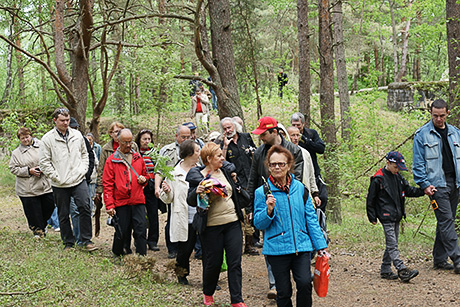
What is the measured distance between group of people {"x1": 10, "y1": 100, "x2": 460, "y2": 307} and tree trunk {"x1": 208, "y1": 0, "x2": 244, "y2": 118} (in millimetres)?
3033

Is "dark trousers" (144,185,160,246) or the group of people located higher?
the group of people

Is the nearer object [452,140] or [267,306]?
[267,306]

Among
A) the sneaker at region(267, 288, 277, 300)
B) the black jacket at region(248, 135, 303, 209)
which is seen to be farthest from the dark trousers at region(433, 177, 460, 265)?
the sneaker at region(267, 288, 277, 300)

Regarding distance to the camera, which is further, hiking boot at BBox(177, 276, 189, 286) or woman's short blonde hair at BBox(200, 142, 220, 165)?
hiking boot at BBox(177, 276, 189, 286)

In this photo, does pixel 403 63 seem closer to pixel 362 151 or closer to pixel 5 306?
pixel 362 151

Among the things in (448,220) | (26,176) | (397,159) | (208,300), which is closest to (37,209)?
(26,176)

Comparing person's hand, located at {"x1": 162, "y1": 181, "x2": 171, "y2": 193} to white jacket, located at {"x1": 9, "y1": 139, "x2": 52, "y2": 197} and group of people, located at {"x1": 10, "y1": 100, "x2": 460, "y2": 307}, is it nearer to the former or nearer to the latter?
group of people, located at {"x1": 10, "y1": 100, "x2": 460, "y2": 307}

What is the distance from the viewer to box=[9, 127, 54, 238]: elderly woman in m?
8.88

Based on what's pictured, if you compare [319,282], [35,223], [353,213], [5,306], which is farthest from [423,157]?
[353,213]

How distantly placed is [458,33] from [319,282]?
5973 mm

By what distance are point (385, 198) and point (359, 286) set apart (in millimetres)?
1298

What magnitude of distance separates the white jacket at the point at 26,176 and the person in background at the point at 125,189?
7.78ft

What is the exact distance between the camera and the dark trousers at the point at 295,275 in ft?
15.0

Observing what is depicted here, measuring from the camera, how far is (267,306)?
598 centimetres
